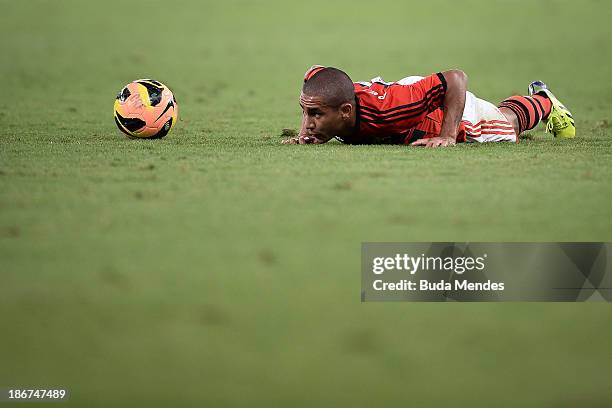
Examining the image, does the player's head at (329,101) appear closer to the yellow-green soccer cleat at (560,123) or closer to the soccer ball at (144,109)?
the soccer ball at (144,109)

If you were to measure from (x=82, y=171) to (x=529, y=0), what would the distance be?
2408cm

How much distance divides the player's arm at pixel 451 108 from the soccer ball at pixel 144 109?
2154 millimetres

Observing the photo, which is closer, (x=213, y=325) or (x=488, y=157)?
(x=213, y=325)

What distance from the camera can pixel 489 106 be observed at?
30.1 ft

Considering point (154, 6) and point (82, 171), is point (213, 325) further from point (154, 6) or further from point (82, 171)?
point (154, 6)

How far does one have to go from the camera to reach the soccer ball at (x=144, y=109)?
8750 mm

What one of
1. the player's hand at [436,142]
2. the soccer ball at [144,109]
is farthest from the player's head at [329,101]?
the soccer ball at [144,109]

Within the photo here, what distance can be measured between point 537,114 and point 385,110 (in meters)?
1.88

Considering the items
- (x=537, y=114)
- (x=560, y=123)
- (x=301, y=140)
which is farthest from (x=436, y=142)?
(x=560, y=123)

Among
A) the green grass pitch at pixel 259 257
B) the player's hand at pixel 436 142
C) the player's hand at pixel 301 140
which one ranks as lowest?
the green grass pitch at pixel 259 257

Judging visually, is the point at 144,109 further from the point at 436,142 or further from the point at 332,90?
the point at 436,142

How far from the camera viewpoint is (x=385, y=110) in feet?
27.3

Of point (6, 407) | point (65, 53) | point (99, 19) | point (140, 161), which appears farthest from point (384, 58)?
point (6, 407)

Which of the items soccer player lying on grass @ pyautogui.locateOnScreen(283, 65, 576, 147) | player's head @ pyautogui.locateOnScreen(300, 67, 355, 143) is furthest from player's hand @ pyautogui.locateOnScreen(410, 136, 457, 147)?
player's head @ pyautogui.locateOnScreen(300, 67, 355, 143)
